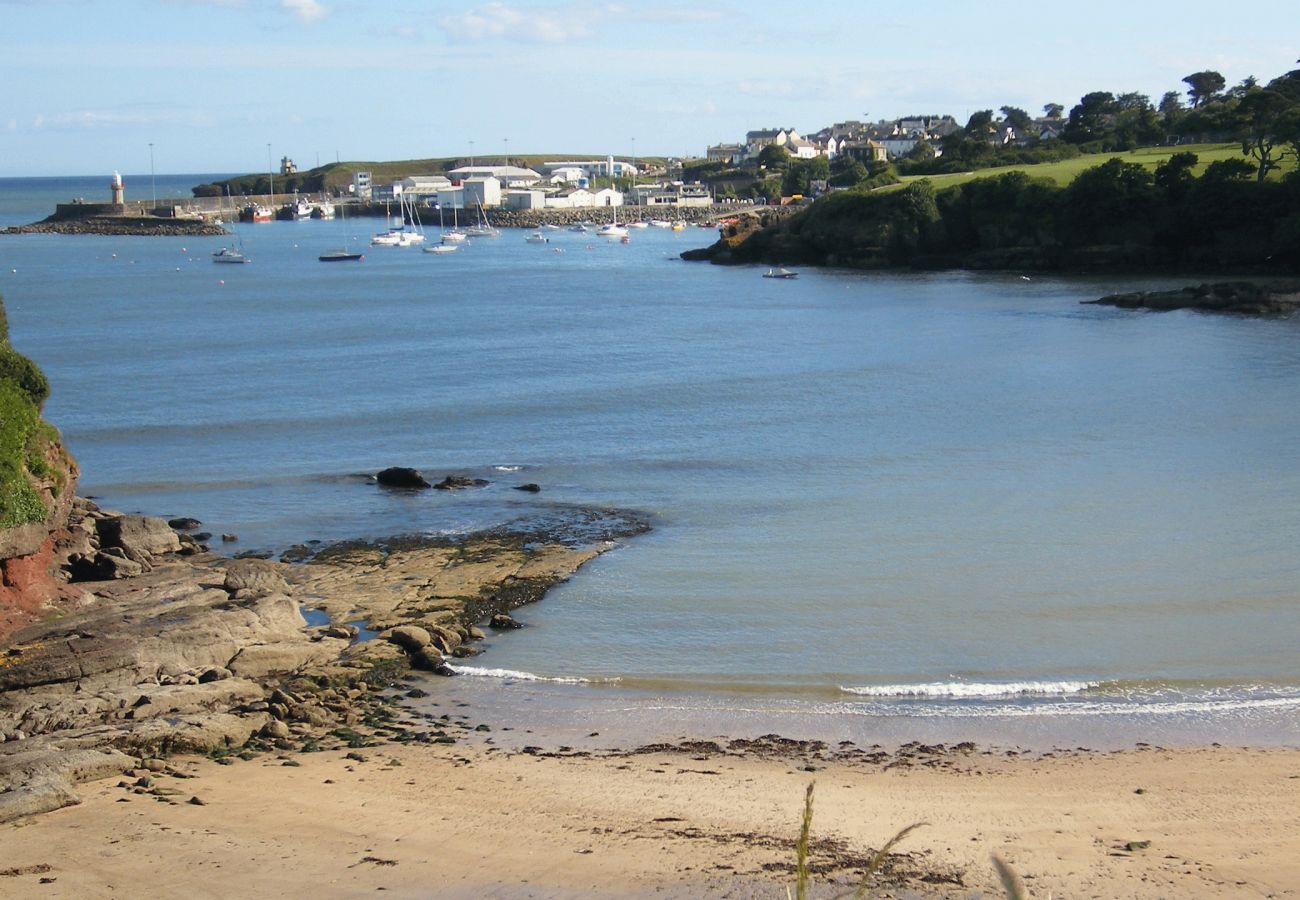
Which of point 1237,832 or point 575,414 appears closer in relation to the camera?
point 1237,832

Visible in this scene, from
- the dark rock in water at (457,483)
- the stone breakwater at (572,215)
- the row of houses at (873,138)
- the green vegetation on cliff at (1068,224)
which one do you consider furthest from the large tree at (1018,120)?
the dark rock in water at (457,483)

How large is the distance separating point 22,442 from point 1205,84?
12424 centimetres

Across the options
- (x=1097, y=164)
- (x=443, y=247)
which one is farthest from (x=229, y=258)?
(x=1097, y=164)

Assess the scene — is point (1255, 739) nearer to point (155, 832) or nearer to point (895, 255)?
point (155, 832)

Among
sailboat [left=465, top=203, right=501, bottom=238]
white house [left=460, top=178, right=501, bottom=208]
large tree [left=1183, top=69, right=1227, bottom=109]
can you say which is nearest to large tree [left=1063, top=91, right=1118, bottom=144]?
large tree [left=1183, top=69, right=1227, bottom=109]

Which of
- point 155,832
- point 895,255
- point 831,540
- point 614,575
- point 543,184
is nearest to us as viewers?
point 155,832

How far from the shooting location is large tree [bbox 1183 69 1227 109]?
120 meters

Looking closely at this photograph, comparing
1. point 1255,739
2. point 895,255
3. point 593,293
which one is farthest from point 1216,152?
point 1255,739

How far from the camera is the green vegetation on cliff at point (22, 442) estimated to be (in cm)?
1605

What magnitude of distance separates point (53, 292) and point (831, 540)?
60.8m

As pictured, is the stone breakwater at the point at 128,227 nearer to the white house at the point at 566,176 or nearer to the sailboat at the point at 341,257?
the sailboat at the point at 341,257

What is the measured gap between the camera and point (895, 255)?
2945 inches

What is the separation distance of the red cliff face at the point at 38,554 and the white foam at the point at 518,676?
555cm

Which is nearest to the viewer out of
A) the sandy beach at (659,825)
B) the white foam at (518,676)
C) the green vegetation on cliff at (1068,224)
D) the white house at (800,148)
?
the sandy beach at (659,825)
